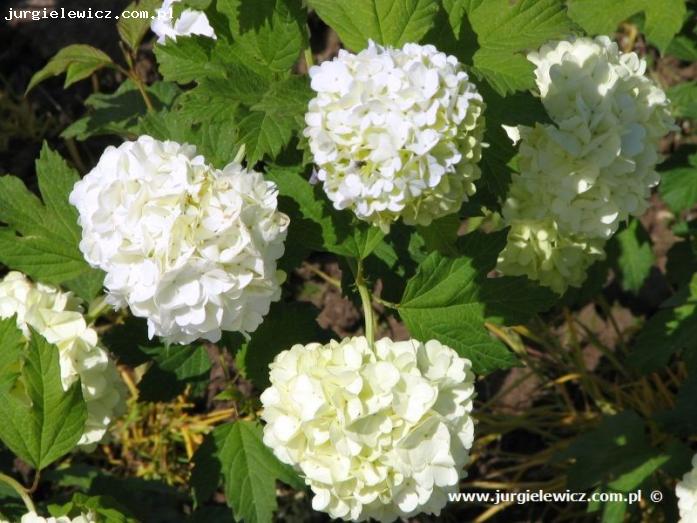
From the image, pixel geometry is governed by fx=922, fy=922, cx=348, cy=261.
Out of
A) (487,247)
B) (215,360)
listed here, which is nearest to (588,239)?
(487,247)

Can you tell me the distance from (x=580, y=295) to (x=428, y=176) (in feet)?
4.93

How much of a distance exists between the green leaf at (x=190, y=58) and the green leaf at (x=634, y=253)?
1.70 m

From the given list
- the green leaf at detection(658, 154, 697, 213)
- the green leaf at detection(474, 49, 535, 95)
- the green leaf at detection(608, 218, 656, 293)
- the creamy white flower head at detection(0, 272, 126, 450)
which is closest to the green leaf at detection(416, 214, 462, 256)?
the green leaf at detection(474, 49, 535, 95)

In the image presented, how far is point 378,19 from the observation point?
5.92 feet

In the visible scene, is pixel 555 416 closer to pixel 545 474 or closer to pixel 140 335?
pixel 545 474

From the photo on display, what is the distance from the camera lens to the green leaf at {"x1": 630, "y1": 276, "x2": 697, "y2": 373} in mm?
2508

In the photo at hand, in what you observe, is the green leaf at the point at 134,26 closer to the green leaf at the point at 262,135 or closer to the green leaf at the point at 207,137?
the green leaf at the point at 207,137

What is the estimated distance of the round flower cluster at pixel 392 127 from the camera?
1475mm

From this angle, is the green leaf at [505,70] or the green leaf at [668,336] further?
the green leaf at [668,336]

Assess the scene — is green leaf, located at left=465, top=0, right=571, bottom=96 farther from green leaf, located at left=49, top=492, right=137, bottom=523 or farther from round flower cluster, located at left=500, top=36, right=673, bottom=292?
green leaf, located at left=49, top=492, right=137, bottom=523

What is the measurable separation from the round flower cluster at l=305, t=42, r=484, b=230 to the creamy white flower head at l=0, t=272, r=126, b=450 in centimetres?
76

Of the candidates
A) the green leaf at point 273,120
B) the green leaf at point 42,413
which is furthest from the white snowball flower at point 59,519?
the green leaf at point 273,120

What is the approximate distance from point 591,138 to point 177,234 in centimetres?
89

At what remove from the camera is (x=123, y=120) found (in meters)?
2.50
